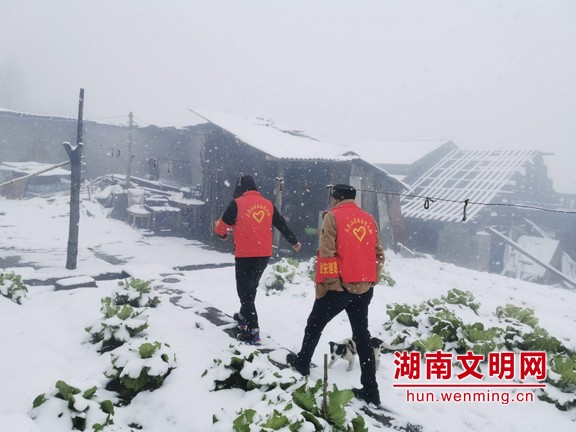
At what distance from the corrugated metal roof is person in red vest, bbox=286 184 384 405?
17094 millimetres

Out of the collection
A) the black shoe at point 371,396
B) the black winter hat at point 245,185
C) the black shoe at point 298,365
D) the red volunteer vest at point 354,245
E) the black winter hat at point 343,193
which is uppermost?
the black winter hat at point 245,185

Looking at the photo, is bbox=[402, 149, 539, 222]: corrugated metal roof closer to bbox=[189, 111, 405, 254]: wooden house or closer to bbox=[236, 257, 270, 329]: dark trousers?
bbox=[189, 111, 405, 254]: wooden house

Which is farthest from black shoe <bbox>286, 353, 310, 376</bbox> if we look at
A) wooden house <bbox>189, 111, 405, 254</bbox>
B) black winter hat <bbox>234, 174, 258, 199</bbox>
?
wooden house <bbox>189, 111, 405, 254</bbox>

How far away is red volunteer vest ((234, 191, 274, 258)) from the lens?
15.1 feet

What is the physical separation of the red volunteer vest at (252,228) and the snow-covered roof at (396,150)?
2029cm

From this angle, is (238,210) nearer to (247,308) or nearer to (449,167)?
(247,308)

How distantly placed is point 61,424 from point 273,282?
5.22 meters

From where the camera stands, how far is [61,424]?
265cm

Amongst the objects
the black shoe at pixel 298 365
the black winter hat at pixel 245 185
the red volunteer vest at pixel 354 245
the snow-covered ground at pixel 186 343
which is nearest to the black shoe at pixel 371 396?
the snow-covered ground at pixel 186 343

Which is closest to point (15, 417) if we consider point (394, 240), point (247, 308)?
point (247, 308)

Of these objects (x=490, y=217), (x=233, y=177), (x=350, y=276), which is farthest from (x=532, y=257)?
(x=350, y=276)

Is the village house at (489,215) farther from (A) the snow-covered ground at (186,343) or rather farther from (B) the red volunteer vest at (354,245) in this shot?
(B) the red volunteer vest at (354,245)

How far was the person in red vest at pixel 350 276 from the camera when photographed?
3.54 m

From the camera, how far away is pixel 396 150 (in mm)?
27859
